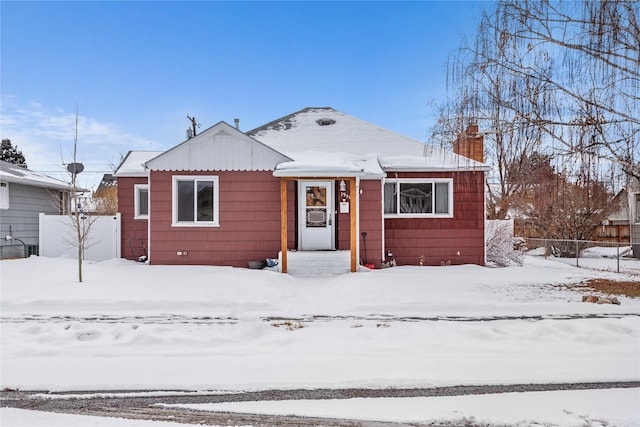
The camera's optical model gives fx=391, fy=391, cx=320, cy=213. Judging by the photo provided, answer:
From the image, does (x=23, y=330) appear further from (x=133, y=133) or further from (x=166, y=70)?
(x=133, y=133)

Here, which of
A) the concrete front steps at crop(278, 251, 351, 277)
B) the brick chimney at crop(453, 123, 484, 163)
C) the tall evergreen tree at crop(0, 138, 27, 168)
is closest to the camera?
the brick chimney at crop(453, 123, 484, 163)

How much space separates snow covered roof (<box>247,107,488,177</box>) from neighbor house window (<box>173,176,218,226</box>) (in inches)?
88.7

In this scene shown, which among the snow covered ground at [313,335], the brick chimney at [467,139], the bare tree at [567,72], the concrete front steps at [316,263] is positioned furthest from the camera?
the concrete front steps at [316,263]

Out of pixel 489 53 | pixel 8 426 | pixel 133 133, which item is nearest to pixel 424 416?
pixel 8 426

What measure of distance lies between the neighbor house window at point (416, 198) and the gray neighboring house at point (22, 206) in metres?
11.7

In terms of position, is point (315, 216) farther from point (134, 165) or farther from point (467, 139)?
point (134, 165)


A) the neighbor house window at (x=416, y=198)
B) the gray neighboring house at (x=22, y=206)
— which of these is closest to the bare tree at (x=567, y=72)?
the neighbor house window at (x=416, y=198)

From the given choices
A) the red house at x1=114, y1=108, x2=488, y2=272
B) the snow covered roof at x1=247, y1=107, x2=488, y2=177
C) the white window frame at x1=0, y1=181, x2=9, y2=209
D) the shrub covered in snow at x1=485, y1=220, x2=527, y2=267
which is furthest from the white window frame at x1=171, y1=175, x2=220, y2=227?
the shrub covered in snow at x1=485, y1=220, x2=527, y2=267

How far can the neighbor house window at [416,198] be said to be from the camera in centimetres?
1206

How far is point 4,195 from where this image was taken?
14.2 metres

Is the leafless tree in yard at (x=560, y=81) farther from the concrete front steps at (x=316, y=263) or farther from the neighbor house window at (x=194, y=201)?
the neighbor house window at (x=194, y=201)

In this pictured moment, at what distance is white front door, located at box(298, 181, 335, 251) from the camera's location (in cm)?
1117

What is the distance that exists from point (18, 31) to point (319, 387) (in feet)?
44.8

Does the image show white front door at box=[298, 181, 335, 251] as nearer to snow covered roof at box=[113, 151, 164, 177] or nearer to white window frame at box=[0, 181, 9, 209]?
snow covered roof at box=[113, 151, 164, 177]
